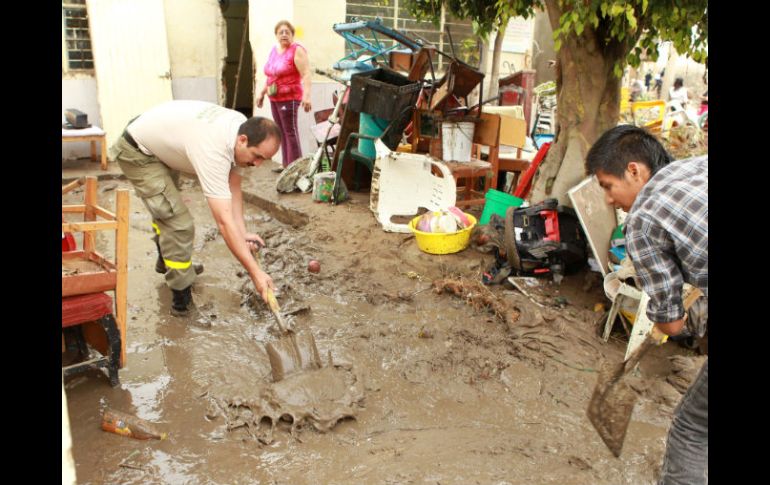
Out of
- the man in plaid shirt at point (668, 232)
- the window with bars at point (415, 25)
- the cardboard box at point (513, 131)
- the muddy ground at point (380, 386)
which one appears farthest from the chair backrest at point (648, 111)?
the man in plaid shirt at point (668, 232)

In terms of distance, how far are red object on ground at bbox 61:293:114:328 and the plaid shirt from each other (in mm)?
2592

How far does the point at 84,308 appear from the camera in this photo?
10.2 ft

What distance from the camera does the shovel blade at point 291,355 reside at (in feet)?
11.3

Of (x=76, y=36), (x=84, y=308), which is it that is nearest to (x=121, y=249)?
(x=84, y=308)

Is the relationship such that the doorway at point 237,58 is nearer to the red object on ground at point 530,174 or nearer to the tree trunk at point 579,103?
the red object on ground at point 530,174

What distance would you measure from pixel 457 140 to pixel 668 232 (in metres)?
4.25

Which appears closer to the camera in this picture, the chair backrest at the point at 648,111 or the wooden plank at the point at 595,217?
the wooden plank at the point at 595,217

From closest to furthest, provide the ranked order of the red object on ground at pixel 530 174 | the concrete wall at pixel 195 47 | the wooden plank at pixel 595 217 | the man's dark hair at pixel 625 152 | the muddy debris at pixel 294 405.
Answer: the man's dark hair at pixel 625 152
the muddy debris at pixel 294 405
the wooden plank at pixel 595 217
the red object on ground at pixel 530 174
the concrete wall at pixel 195 47

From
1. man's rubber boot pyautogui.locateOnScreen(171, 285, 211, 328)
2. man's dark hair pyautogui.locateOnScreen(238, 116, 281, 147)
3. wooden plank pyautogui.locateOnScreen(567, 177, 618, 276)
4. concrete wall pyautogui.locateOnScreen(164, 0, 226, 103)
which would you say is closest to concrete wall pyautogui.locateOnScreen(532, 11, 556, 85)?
concrete wall pyautogui.locateOnScreen(164, 0, 226, 103)

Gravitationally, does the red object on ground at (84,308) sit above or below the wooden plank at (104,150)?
below

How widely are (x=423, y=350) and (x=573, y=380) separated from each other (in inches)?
37.3

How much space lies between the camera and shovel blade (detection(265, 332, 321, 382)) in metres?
3.46

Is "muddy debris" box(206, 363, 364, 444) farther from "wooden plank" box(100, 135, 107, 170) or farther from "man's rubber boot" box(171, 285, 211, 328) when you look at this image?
"wooden plank" box(100, 135, 107, 170)

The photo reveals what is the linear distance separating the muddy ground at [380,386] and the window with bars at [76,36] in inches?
185
